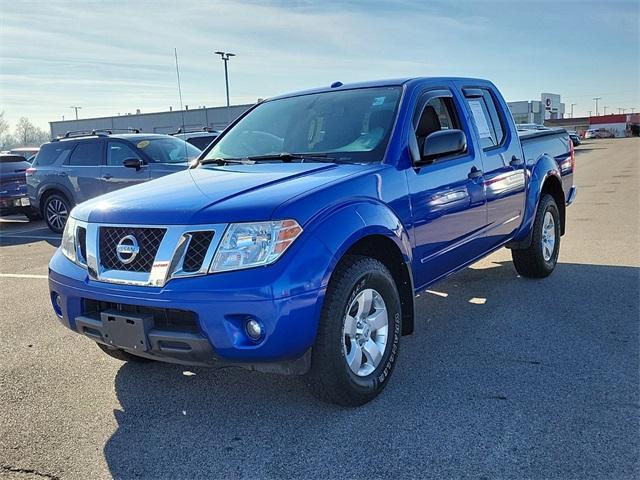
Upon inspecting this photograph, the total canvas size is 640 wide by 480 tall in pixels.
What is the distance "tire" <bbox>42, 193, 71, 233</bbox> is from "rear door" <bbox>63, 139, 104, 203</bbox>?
33 cm

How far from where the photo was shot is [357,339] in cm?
339

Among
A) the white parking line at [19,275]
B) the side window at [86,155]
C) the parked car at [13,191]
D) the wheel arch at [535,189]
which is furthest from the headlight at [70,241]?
the parked car at [13,191]

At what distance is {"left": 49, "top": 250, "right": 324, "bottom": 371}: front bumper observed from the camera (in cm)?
284

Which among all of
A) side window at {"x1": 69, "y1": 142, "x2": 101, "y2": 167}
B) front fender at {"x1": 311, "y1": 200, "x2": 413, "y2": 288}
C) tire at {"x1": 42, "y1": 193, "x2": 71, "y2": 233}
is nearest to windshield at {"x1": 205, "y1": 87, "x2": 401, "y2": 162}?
front fender at {"x1": 311, "y1": 200, "x2": 413, "y2": 288}

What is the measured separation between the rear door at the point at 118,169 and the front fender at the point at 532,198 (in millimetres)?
6630

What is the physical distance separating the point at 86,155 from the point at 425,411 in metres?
9.57

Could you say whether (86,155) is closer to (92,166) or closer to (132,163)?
(92,166)

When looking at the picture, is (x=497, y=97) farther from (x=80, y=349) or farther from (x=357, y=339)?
(x=80, y=349)

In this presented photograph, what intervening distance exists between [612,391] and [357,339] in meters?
1.53

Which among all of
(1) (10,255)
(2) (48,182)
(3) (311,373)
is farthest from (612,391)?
(2) (48,182)

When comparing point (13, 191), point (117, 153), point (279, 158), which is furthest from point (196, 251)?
point (13, 191)

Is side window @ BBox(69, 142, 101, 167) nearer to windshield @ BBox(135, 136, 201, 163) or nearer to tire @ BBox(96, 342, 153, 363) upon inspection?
windshield @ BBox(135, 136, 201, 163)

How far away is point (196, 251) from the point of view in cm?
293

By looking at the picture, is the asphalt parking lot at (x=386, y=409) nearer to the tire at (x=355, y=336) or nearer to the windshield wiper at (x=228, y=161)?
the tire at (x=355, y=336)
